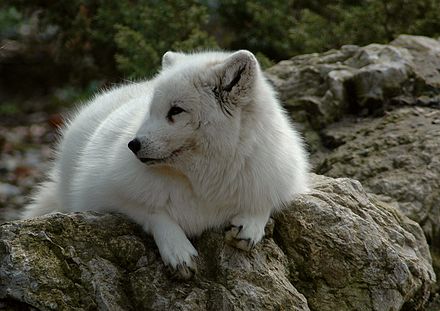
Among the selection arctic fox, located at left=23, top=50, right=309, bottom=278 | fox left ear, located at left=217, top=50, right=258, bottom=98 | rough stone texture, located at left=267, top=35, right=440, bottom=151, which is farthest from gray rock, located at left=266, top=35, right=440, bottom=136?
fox left ear, located at left=217, top=50, right=258, bottom=98

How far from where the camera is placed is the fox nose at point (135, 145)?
381 centimetres

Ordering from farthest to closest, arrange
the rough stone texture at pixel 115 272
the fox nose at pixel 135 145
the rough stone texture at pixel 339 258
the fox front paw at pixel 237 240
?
the rough stone texture at pixel 339 258 → the fox front paw at pixel 237 240 → the fox nose at pixel 135 145 → the rough stone texture at pixel 115 272

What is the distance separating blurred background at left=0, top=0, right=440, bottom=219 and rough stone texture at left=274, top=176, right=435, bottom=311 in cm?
395

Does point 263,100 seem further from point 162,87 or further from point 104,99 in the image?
point 104,99

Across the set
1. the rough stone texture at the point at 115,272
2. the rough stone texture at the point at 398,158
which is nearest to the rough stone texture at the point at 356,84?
the rough stone texture at the point at 398,158

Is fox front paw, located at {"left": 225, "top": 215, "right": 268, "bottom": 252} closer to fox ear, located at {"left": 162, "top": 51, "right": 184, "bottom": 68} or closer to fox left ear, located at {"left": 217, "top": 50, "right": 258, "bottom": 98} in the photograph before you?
fox left ear, located at {"left": 217, "top": 50, "right": 258, "bottom": 98}

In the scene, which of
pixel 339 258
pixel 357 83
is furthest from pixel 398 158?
pixel 339 258

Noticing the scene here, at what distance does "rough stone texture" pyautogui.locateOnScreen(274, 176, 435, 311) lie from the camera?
4.26 m

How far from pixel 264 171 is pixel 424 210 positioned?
2.06m

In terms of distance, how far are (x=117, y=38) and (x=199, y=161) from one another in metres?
4.79

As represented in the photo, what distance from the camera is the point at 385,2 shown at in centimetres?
863

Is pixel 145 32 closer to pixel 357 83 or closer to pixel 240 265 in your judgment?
pixel 357 83

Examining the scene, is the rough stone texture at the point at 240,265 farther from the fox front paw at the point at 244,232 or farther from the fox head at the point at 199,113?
the fox head at the point at 199,113

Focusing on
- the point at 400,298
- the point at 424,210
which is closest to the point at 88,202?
the point at 400,298
